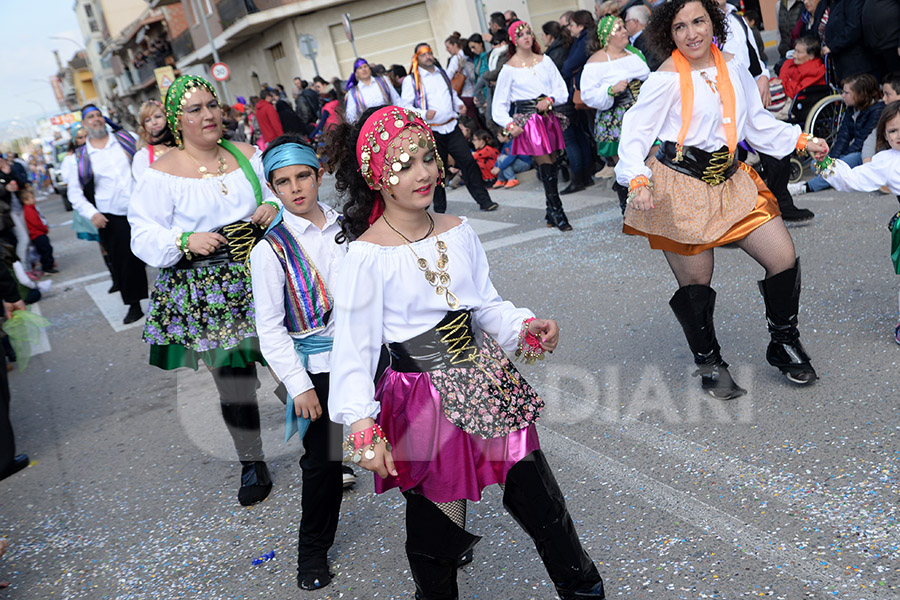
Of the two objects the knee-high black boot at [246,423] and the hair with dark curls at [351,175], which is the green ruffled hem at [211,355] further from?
the hair with dark curls at [351,175]

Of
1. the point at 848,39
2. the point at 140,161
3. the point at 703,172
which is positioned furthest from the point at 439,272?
the point at 848,39

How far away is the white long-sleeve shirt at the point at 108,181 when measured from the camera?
8172mm

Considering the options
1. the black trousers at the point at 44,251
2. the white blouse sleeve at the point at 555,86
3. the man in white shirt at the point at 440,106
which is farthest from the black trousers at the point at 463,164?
the black trousers at the point at 44,251

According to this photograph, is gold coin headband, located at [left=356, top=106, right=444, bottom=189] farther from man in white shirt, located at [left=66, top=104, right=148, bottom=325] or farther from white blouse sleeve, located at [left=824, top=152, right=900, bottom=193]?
man in white shirt, located at [left=66, top=104, right=148, bottom=325]

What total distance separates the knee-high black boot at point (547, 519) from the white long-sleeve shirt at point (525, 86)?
20.0 ft

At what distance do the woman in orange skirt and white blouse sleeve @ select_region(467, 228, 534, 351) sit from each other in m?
1.26

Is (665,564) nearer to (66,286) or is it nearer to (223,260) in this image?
(223,260)

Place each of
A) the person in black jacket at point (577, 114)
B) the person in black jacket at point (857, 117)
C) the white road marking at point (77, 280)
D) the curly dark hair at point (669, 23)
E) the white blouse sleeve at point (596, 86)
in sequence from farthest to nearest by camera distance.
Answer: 1. the white road marking at point (77, 280)
2. the person in black jacket at point (577, 114)
3. the white blouse sleeve at point (596, 86)
4. the person in black jacket at point (857, 117)
5. the curly dark hair at point (669, 23)

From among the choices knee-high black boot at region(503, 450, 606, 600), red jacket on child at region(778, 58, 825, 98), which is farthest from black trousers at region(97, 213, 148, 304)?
red jacket on child at region(778, 58, 825, 98)

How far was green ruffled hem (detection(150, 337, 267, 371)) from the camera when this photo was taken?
391 centimetres

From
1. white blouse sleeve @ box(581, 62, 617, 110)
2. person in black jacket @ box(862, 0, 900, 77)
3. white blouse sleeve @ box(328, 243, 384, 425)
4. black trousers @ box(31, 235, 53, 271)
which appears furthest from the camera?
black trousers @ box(31, 235, 53, 271)

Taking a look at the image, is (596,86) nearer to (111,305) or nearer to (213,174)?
(213,174)

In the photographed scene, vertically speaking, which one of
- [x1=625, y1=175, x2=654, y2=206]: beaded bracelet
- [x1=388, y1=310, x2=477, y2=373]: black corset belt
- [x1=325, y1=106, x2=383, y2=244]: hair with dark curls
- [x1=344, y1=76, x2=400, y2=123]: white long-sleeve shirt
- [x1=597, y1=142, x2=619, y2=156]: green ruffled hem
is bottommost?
[x1=388, y1=310, x2=477, y2=373]: black corset belt

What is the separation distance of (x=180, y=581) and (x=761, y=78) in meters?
5.57
